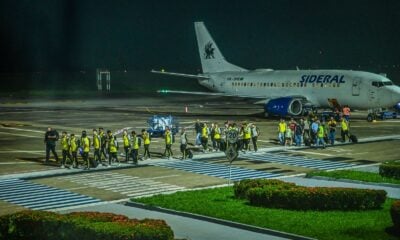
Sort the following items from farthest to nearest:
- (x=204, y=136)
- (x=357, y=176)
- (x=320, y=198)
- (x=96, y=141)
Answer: (x=204, y=136)
(x=96, y=141)
(x=357, y=176)
(x=320, y=198)

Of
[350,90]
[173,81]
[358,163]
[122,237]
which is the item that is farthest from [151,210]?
[173,81]

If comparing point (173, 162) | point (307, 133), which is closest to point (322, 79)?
point (307, 133)

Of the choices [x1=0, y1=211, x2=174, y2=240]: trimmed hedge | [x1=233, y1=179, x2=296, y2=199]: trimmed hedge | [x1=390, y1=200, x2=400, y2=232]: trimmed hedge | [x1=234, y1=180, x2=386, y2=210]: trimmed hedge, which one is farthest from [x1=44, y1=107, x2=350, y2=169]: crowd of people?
[x1=390, y1=200, x2=400, y2=232]: trimmed hedge

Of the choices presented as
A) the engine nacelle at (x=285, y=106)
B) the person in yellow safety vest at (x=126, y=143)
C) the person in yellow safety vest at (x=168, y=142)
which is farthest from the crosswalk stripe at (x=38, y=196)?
the engine nacelle at (x=285, y=106)

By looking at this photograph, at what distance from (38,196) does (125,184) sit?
417 centimetres

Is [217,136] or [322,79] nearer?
[217,136]

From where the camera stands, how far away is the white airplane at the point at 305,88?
196 ft

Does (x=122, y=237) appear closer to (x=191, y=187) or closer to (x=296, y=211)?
(x=296, y=211)

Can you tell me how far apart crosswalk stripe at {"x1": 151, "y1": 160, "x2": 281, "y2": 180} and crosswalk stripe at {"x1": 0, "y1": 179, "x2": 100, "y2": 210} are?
7.83m

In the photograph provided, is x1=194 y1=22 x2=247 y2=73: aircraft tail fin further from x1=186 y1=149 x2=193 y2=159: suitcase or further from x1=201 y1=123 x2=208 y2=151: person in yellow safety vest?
x1=186 y1=149 x2=193 y2=159: suitcase

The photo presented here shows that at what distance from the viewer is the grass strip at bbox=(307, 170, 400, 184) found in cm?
2894

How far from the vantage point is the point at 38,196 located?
26.1 metres

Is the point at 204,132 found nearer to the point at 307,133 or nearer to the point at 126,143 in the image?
the point at 126,143

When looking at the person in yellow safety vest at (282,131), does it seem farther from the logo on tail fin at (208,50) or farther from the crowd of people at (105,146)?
the logo on tail fin at (208,50)
